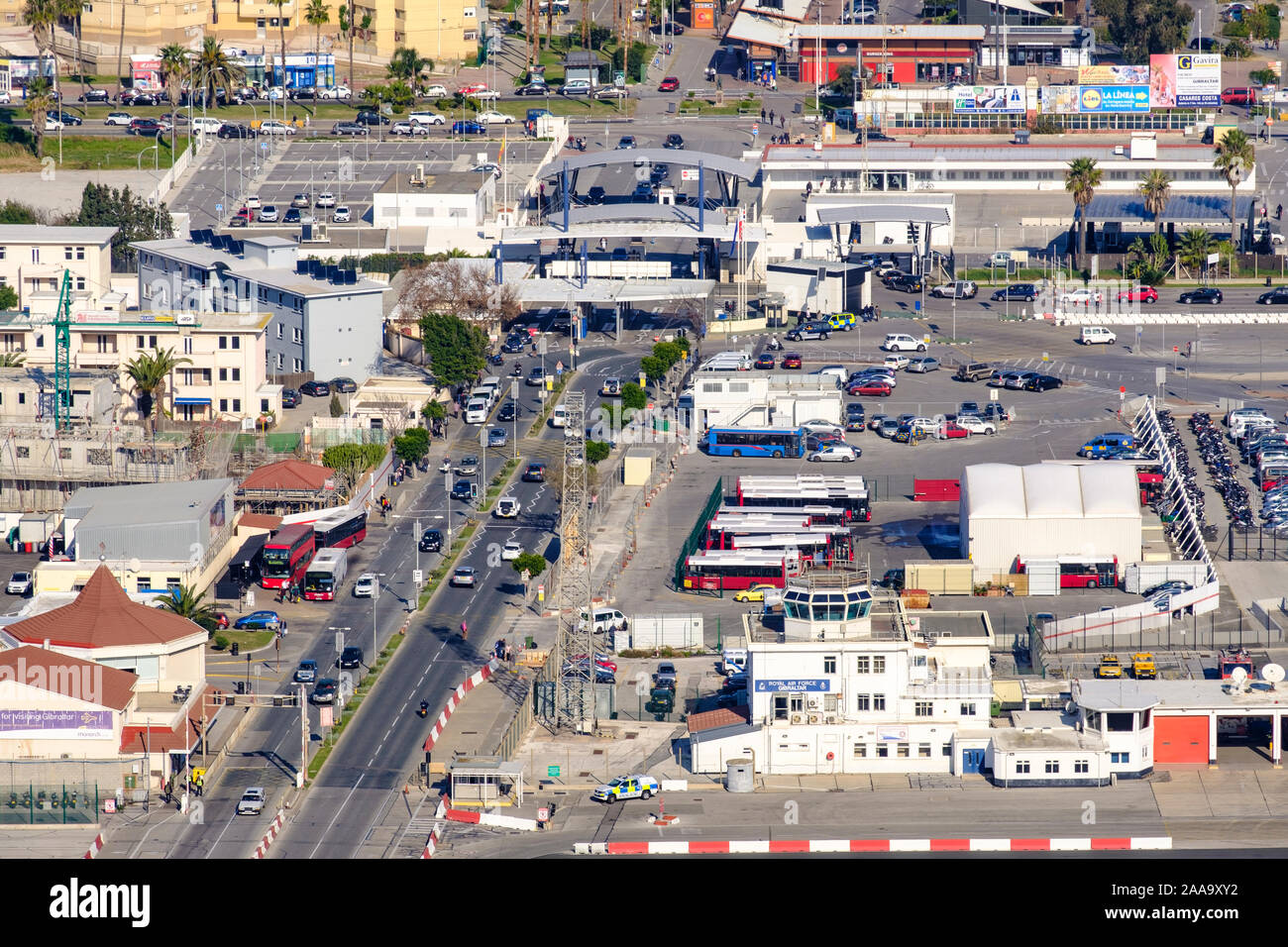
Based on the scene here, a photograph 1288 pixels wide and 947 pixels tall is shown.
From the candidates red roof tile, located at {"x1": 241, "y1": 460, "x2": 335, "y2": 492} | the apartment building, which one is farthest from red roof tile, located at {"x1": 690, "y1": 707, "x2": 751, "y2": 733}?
the apartment building

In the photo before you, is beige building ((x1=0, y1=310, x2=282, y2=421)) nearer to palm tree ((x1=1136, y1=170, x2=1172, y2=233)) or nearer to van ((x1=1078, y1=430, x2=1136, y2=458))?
van ((x1=1078, y1=430, x2=1136, y2=458))

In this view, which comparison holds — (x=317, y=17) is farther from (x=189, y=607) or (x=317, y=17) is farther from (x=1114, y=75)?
(x=189, y=607)

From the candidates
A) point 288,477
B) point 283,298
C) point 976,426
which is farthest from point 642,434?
point 283,298

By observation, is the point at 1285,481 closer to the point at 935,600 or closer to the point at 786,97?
the point at 935,600

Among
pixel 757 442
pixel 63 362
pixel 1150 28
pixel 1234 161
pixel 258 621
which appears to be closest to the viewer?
pixel 258 621

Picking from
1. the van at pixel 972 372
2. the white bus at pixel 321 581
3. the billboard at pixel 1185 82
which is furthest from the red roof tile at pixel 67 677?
the billboard at pixel 1185 82
